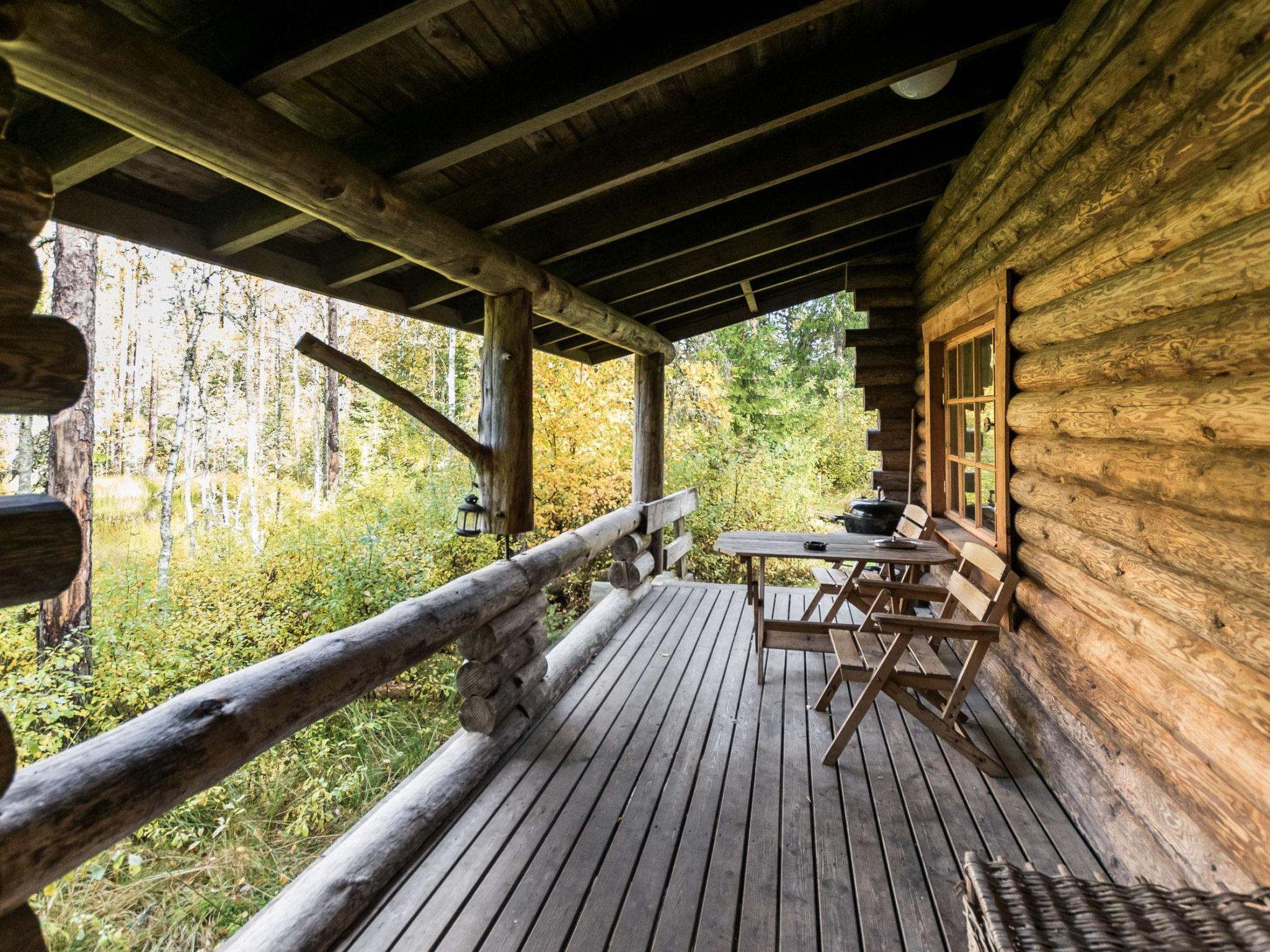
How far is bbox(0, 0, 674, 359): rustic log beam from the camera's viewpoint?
4.26ft

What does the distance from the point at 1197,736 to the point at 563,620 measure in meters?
6.90

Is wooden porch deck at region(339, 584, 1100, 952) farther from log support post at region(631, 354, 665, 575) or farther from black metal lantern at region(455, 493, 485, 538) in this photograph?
log support post at region(631, 354, 665, 575)

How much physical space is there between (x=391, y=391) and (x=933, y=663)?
2.92m

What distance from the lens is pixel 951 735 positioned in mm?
2773

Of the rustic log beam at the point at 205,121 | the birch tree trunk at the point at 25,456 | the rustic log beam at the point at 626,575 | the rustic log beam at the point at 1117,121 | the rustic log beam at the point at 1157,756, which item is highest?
the rustic log beam at the point at 1117,121

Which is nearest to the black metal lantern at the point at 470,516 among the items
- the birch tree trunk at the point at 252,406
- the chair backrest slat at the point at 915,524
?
the chair backrest slat at the point at 915,524

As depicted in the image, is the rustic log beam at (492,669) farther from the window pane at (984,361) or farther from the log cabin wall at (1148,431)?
the window pane at (984,361)

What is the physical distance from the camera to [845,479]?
12.5 m

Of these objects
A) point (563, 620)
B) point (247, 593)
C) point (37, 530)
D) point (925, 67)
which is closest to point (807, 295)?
point (925, 67)

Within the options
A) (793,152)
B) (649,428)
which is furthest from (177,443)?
(793,152)

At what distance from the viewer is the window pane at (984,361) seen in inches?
162

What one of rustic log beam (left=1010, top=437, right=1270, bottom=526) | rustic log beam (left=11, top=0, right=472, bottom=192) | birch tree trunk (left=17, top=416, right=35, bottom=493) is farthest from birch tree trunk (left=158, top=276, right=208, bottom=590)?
rustic log beam (left=1010, top=437, right=1270, bottom=526)

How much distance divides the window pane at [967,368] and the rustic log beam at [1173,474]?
5.76ft

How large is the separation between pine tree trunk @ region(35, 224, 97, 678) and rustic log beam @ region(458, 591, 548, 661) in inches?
222
